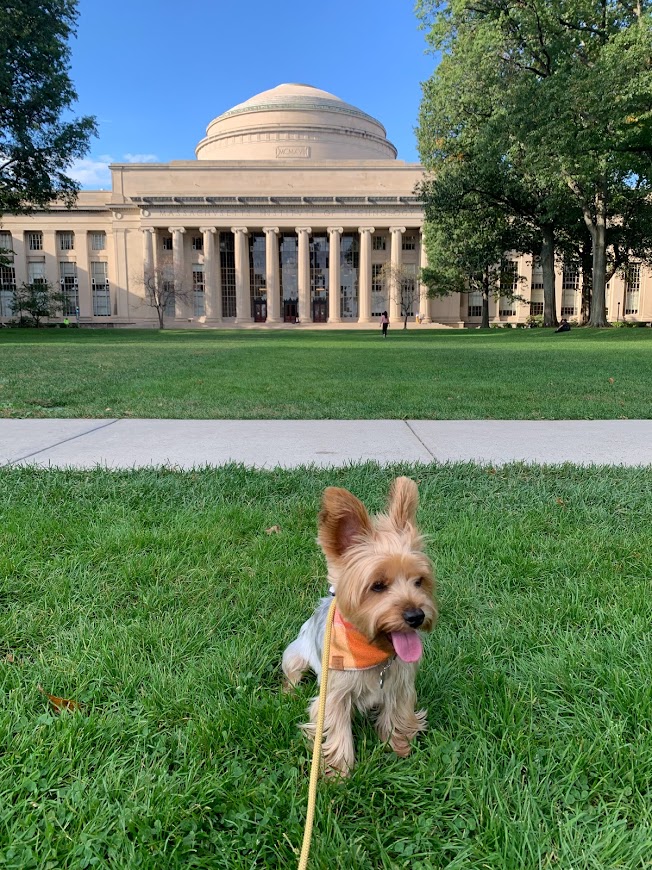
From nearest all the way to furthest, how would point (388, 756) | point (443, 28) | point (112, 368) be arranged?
point (388, 756) < point (112, 368) < point (443, 28)

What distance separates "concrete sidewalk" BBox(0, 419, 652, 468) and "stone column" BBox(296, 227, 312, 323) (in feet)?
227

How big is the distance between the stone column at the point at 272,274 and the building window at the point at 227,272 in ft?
18.9

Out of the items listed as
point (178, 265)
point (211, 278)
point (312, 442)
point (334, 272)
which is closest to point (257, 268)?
point (211, 278)

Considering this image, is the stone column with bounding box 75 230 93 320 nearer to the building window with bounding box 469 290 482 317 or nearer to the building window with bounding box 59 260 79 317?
the building window with bounding box 59 260 79 317

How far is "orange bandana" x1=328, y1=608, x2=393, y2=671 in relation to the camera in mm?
1779

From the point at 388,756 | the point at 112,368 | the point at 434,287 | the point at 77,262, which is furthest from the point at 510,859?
the point at 77,262

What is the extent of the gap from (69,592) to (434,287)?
183 ft

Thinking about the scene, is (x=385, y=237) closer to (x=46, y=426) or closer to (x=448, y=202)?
(x=448, y=202)

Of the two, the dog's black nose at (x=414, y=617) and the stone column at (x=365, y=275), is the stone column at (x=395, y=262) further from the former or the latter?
the dog's black nose at (x=414, y=617)

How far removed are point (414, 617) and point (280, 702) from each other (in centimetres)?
85

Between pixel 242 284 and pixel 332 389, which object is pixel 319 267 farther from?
pixel 332 389

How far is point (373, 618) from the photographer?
5.33 ft

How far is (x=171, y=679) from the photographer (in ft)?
7.36

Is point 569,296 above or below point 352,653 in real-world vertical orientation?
above
